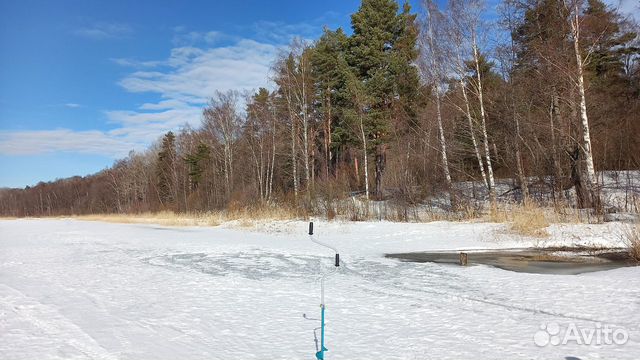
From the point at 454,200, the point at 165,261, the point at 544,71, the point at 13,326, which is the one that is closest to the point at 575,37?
the point at 544,71

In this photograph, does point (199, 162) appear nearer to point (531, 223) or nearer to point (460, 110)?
point (460, 110)

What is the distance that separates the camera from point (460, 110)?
21812 mm

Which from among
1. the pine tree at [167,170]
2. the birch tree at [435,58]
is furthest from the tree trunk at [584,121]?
the pine tree at [167,170]

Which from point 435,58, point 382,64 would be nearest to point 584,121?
point 435,58

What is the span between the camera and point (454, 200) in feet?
70.6

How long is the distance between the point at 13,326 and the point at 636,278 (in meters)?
9.05

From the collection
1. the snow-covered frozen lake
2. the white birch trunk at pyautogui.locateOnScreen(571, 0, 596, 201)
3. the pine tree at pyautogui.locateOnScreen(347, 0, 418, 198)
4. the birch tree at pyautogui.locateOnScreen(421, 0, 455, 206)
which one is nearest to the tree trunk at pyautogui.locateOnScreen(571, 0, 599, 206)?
the white birch trunk at pyautogui.locateOnScreen(571, 0, 596, 201)

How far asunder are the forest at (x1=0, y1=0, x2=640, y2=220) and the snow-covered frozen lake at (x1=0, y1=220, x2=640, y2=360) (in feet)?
37.8

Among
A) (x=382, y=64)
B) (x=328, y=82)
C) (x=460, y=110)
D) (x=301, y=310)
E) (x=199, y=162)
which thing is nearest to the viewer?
(x=301, y=310)

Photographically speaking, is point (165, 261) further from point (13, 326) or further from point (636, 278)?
point (636, 278)

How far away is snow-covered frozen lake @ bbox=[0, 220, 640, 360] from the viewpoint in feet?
14.6

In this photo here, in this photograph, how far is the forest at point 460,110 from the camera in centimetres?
1886

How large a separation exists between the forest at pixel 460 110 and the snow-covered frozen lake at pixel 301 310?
454 inches

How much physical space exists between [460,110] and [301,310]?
59.6 feet
